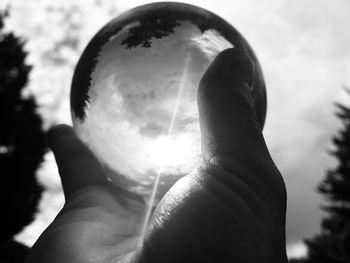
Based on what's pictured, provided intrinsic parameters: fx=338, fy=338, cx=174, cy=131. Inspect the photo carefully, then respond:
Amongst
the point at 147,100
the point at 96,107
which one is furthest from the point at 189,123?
the point at 96,107

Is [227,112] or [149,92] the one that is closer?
[227,112]

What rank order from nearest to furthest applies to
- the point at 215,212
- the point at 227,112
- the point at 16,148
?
the point at 215,212, the point at 227,112, the point at 16,148

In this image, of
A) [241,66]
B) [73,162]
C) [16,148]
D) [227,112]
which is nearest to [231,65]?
[241,66]

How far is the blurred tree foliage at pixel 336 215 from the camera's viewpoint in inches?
726

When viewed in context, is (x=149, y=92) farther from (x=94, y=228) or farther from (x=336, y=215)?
(x=336, y=215)

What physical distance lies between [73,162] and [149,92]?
124 cm

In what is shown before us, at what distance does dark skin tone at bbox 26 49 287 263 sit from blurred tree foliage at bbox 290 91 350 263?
18955 millimetres

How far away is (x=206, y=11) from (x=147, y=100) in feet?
3.10

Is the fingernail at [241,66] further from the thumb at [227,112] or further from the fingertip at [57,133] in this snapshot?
the fingertip at [57,133]

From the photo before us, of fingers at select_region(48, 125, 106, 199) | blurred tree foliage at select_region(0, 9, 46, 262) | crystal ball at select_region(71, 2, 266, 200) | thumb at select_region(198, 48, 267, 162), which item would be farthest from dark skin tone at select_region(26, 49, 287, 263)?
blurred tree foliage at select_region(0, 9, 46, 262)

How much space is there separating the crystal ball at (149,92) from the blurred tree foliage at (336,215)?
18796 mm

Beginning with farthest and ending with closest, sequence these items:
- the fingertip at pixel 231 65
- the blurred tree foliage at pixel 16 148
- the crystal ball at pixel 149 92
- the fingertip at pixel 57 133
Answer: the blurred tree foliage at pixel 16 148, the fingertip at pixel 57 133, the crystal ball at pixel 149 92, the fingertip at pixel 231 65

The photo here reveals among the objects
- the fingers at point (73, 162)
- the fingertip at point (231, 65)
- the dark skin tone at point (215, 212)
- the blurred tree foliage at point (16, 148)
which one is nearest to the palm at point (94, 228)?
the dark skin tone at point (215, 212)

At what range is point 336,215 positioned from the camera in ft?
66.2
